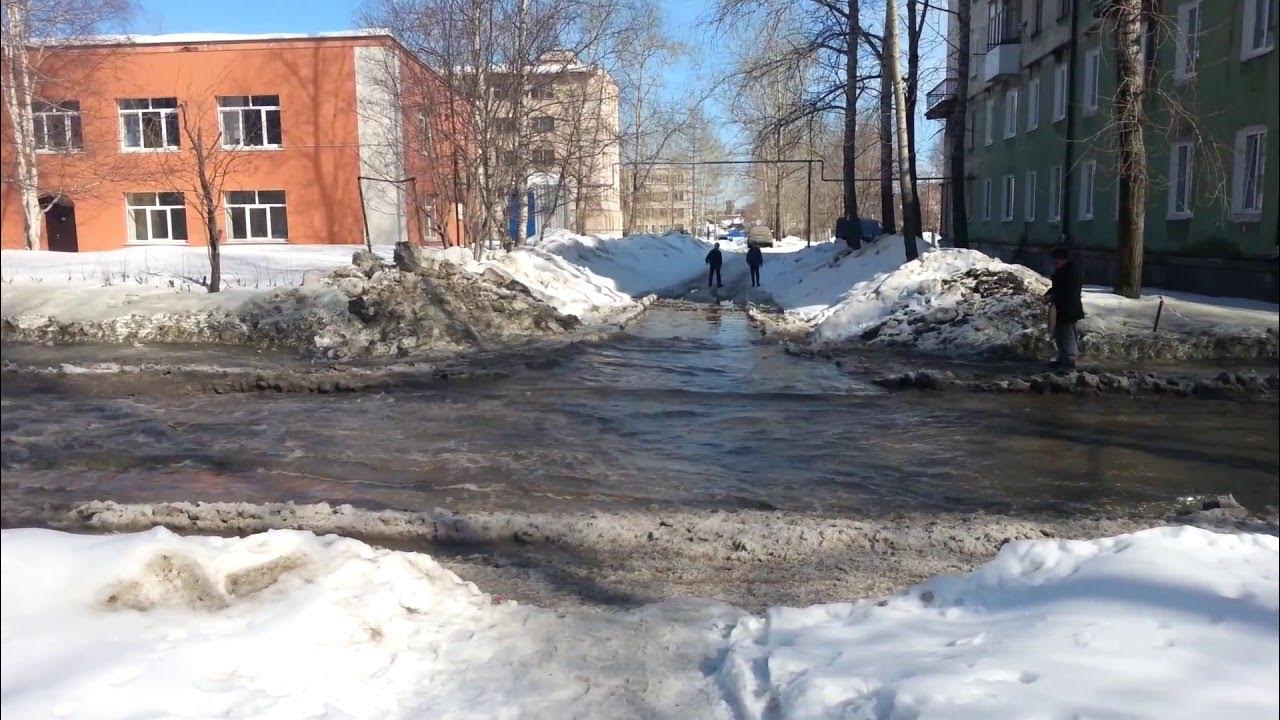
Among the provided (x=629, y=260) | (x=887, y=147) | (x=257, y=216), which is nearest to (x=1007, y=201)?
(x=887, y=147)

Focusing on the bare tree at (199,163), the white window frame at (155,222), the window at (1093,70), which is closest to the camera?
the window at (1093,70)

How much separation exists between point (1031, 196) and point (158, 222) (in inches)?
1131

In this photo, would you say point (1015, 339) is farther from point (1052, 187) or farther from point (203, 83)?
point (203, 83)

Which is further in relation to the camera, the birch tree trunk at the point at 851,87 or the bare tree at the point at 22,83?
the birch tree trunk at the point at 851,87

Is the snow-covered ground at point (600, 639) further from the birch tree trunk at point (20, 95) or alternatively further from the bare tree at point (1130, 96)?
the bare tree at point (1130, 96)

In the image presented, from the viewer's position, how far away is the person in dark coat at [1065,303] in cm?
930

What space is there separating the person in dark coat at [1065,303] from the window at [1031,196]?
19983mm

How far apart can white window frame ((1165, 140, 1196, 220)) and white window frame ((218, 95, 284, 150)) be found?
69.2 ft

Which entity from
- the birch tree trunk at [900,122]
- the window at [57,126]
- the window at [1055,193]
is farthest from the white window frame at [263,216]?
the window at [57,126]

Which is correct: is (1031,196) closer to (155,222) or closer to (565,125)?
(565,125)

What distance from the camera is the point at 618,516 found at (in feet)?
19.9

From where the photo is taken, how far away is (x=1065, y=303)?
960cm

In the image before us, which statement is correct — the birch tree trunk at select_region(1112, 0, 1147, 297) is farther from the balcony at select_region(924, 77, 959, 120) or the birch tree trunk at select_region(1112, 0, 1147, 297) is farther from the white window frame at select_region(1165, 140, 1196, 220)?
the balcony at select_region(924, 77, 959, 120)

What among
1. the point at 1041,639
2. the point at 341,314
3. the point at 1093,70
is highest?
the point at 1093,70
